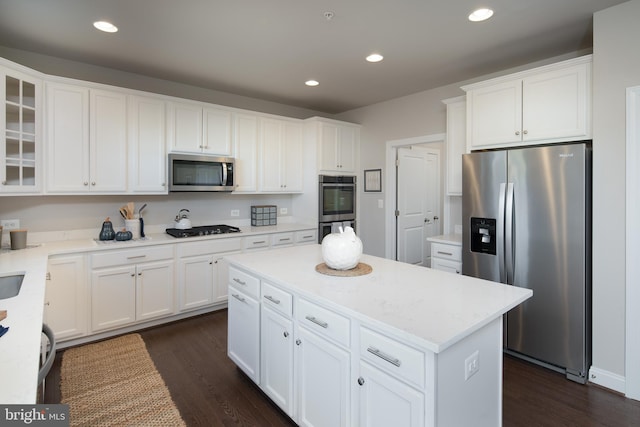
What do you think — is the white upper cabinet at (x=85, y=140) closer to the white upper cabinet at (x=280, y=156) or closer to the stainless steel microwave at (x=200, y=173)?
the stainless steel microwave at (x=200, y=173)

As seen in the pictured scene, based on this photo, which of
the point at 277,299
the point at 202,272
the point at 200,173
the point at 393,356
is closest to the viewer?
the point at 393,356

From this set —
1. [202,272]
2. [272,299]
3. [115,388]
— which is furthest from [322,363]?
[202,272]

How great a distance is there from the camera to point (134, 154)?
338 cm

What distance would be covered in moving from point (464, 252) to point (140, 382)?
110 inches

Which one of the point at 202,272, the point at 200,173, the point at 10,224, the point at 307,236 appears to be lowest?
the point at 202,272

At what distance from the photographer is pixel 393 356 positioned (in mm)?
1338

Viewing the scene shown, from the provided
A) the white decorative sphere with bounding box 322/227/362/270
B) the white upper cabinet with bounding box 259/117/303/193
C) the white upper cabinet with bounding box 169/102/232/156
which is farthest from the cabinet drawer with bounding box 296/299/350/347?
the white upper cabinet with bounding box 259/117/303/193

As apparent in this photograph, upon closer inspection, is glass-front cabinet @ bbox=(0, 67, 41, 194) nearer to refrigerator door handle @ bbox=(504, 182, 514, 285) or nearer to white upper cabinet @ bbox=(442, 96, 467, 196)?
white upper cabinet @ bbox=(442, 96, 467, 196)

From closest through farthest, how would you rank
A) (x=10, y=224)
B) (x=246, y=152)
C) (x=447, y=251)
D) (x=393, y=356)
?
(x=393, y=356), (x=10, y=224), (x=447, y=251), (x=246, y=152)

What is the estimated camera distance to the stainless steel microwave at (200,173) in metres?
3.59

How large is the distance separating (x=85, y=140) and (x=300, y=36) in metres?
2.14

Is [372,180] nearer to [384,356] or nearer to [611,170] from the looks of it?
[611,170]

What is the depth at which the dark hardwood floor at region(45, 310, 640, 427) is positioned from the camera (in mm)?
2062

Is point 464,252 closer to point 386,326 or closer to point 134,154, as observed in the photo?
point 386,326
